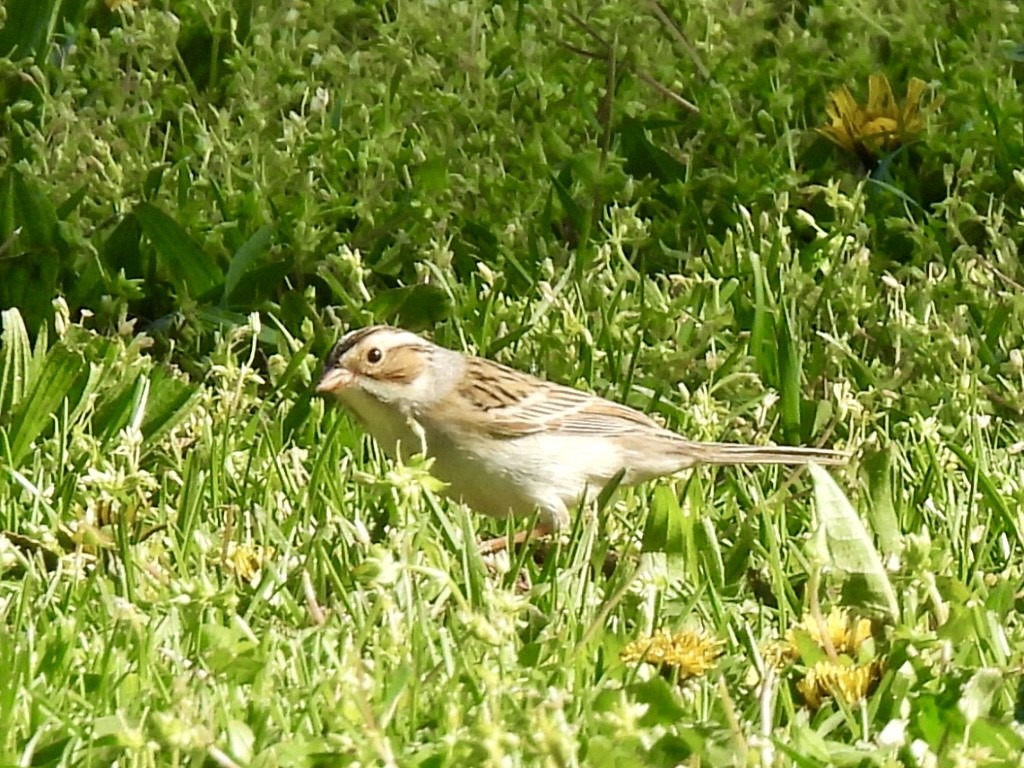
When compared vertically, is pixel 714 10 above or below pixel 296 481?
above

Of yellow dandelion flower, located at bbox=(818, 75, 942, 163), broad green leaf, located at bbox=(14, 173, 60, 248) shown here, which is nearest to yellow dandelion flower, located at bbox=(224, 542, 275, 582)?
broad green leaf, located at bbox=(14, 173, 60, 248)

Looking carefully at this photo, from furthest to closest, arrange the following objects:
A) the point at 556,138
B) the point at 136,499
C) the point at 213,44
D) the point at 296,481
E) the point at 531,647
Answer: the point at 213,44 → the point at 556,138 → the point at 296,481 → the point at 136,499 → the point at 531,647

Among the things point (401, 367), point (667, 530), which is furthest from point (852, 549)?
point (401, 367)

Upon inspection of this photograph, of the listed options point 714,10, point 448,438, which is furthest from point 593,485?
point 714,10

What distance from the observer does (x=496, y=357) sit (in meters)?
5.38

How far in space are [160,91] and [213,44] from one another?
349mm

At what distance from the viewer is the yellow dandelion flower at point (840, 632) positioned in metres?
3.54

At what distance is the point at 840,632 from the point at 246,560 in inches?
45.8

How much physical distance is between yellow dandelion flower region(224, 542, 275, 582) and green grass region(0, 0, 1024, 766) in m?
0.01

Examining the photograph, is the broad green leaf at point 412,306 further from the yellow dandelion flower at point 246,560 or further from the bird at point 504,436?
the yellow dandelion flower at point 246,560

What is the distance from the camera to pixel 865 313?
5.40 meters

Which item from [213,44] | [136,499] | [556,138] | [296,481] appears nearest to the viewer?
[136,499]

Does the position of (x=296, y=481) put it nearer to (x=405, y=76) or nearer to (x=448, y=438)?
(x=448, y=438)

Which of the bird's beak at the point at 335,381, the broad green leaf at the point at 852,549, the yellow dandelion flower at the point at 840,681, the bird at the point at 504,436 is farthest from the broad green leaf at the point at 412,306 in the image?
the yellow dandelion flower at the point at 840,681
